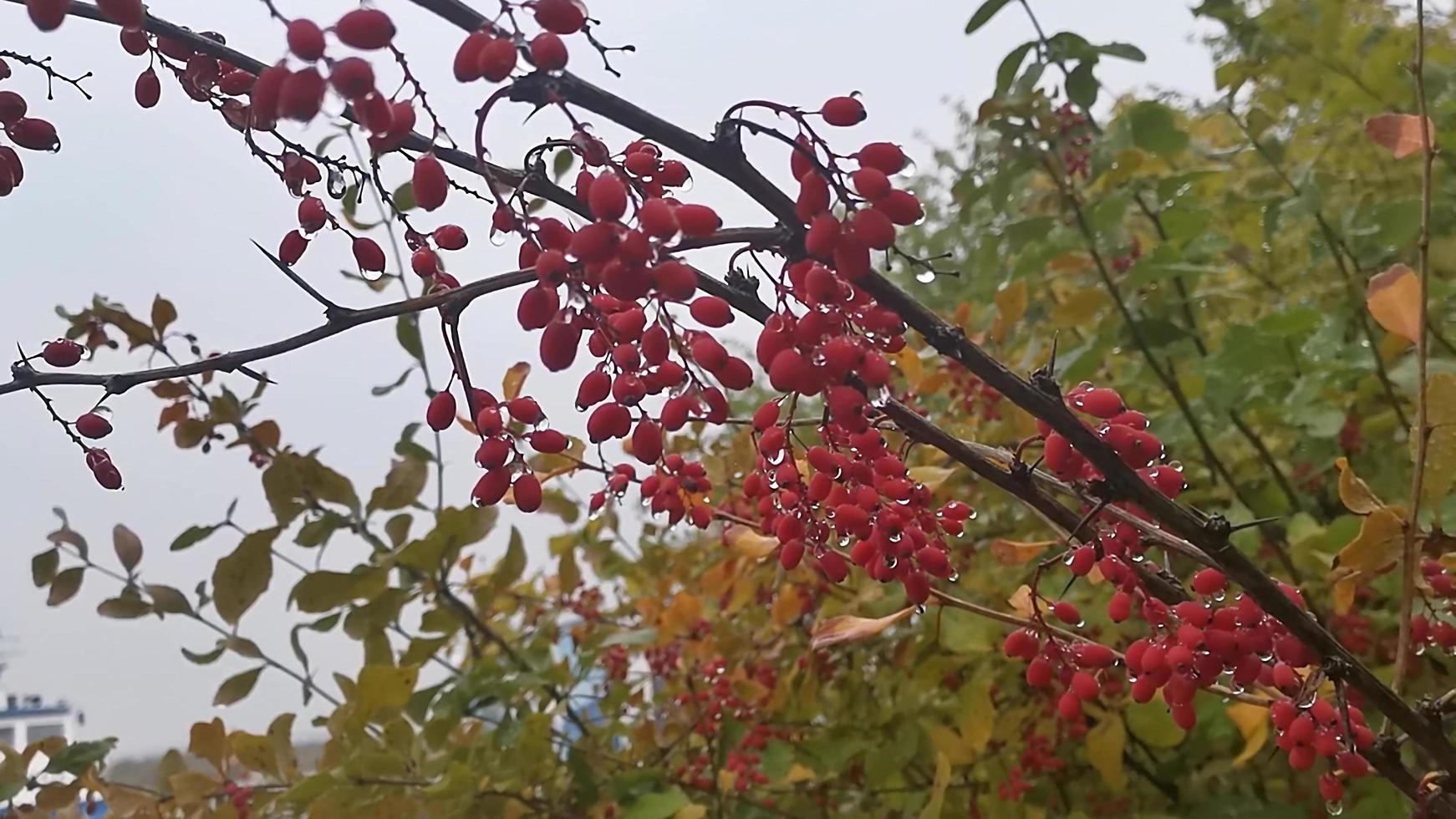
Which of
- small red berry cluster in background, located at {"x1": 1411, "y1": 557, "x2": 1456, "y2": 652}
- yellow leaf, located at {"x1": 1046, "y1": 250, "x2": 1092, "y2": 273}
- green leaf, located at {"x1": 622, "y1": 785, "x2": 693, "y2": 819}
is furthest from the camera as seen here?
yellow leaf, located at {"x1": 1046, "y1": 250, "x2": 1092, "y2": 273}

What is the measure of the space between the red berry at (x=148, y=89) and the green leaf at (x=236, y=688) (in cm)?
67

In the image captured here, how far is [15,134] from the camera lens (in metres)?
0.40

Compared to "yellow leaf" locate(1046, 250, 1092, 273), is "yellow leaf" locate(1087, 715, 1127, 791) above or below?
below

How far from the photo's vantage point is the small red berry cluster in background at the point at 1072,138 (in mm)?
960

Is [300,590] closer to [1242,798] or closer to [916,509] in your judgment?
[916,509]

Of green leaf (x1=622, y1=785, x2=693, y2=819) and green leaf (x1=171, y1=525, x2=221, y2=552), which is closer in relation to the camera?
green leaf (x1=622, y1=785, x2=693, y2=819)

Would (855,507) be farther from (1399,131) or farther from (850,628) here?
(1399,131)

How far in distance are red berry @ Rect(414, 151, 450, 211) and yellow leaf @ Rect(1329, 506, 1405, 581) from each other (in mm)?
379

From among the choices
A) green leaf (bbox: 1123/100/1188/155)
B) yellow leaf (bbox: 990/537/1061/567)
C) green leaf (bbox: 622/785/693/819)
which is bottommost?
green leaf (bbox: 622/785/693/819)

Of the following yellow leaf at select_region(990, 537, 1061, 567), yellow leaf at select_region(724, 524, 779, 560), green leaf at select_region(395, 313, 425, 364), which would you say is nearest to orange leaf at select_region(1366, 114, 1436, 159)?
yellow leaf at select_region(990, 537, 1061, 567)

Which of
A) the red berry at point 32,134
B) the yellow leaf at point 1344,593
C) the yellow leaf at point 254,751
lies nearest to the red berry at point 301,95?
the red berry at point 32,134

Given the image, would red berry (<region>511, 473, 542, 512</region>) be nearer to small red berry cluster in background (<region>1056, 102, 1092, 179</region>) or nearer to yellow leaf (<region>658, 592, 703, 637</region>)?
yellow leaf (<region>658, 592, 703, 637</region>)

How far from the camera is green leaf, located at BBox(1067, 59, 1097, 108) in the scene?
898 mm

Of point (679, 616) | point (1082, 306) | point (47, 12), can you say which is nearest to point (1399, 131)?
point (1082, 306)
